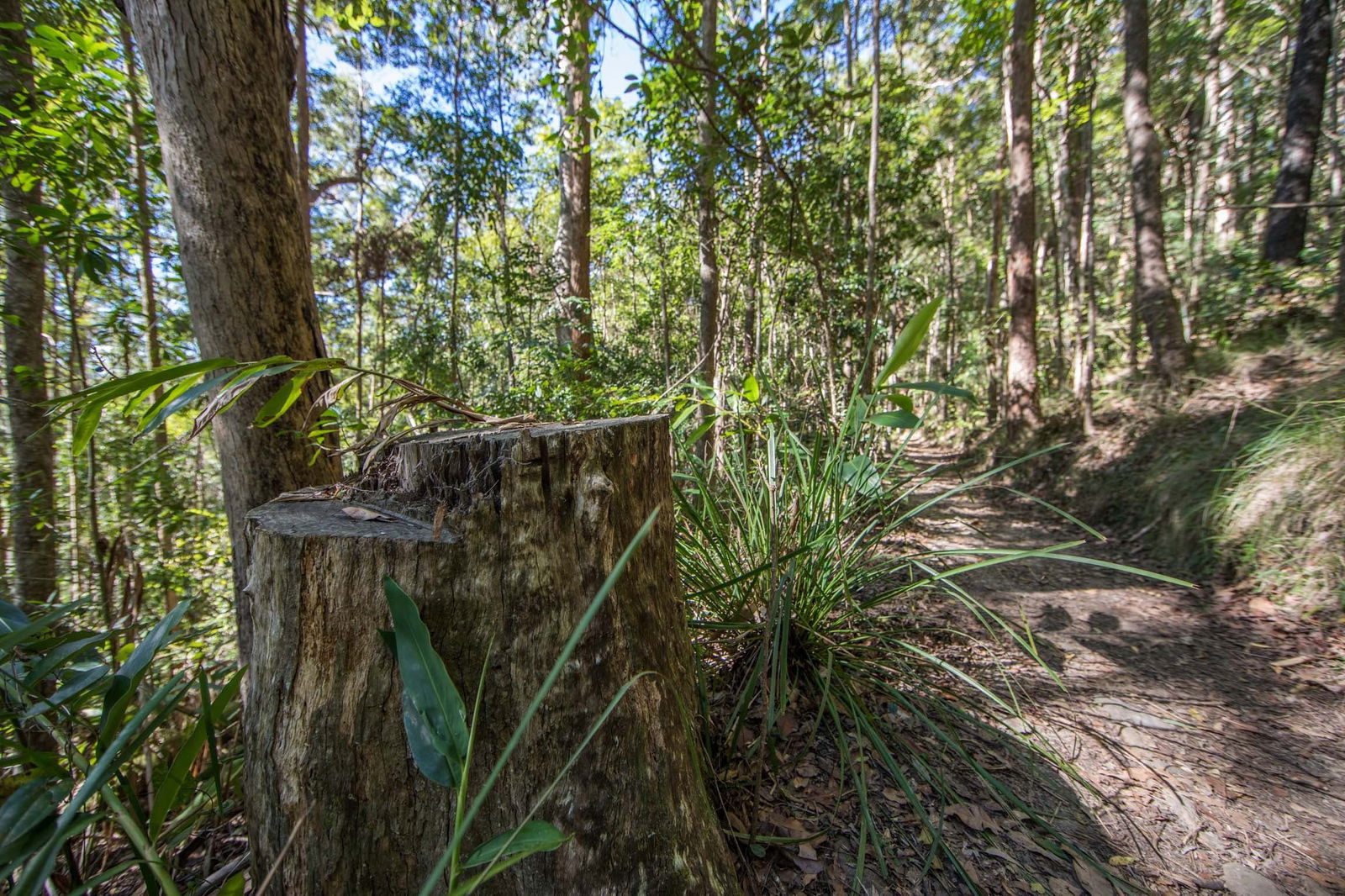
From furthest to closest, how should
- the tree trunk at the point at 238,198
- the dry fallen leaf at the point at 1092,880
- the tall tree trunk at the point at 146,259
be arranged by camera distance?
the tall tree trunk at the point at 146,259 < the tree trunk at the point at 238,198 < the dry fallen leaf at the point at 1092,880

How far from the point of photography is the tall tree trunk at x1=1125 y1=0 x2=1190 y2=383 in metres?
5.04

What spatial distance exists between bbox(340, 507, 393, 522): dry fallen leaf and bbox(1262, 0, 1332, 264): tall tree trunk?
7939 millimetres

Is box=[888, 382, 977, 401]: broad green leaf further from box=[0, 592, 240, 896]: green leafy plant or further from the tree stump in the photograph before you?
box=[0, 592, 240, 896]: green leafy plant

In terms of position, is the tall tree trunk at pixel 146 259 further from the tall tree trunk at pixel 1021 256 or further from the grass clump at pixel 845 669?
the tall tree trunk at pixel 1021 256

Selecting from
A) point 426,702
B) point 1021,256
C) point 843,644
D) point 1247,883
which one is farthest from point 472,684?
point 1021,256

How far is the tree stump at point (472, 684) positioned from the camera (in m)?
0.83

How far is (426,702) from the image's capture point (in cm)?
68

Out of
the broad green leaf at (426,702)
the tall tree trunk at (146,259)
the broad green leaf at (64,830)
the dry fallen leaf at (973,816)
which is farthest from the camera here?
the tall tree trunk at (146,259)


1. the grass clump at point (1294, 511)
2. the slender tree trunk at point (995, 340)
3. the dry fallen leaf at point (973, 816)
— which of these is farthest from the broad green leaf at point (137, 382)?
the slender tree trunk at point (995, 340)

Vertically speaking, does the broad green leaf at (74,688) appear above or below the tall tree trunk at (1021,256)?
below

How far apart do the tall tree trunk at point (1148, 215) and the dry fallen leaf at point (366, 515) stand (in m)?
6.53

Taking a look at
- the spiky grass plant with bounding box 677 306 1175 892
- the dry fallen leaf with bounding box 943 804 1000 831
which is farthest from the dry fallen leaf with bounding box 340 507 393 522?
the dry fallen leaf with bounding box 943 804 1000 831

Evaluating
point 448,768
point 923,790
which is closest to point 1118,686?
point 923,790

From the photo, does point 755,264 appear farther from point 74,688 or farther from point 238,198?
point 74,688
